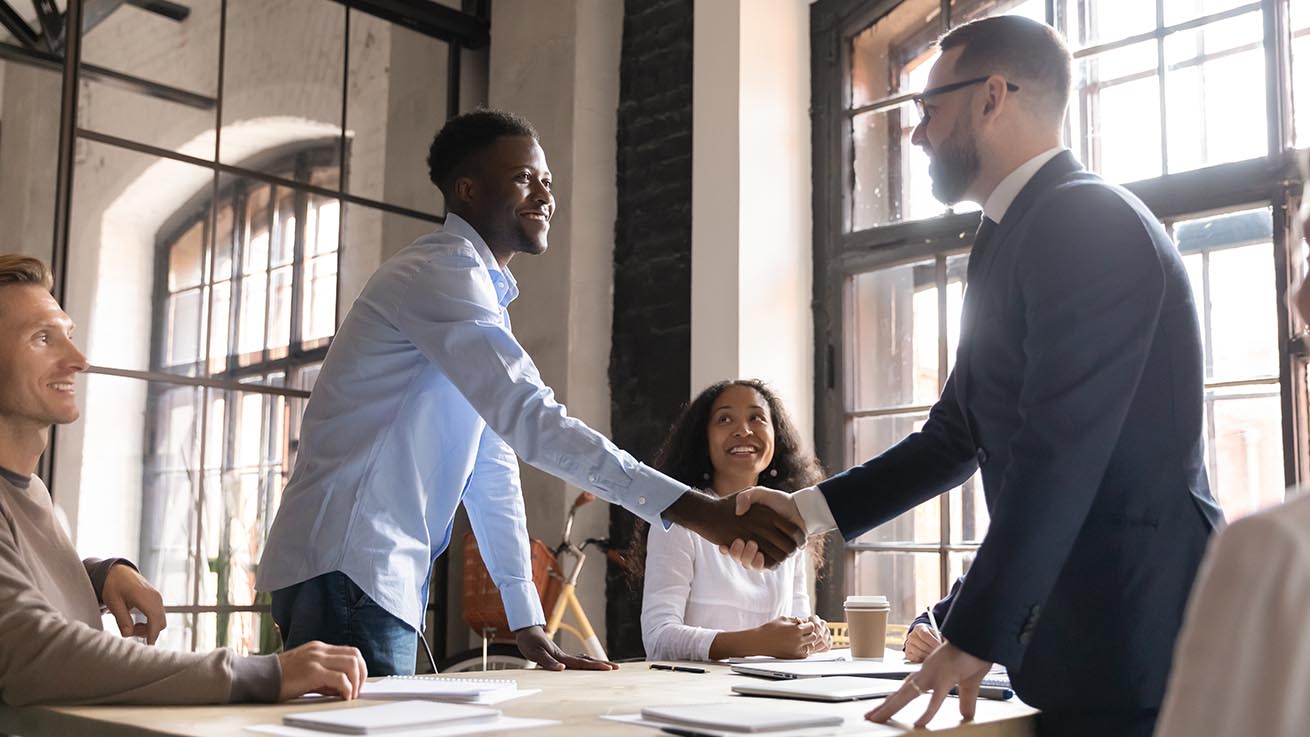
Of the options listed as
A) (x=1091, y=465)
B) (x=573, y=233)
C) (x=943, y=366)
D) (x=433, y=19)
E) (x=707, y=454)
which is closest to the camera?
(x=1091, y=465)

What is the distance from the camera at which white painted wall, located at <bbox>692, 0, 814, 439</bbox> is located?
422 centimetres

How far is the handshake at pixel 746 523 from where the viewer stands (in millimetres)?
1987

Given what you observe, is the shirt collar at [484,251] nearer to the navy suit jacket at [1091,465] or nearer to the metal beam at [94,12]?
the navy suit jacket at [1091,465]

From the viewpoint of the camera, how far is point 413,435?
203 centimetres

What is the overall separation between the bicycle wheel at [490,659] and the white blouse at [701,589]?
1.69 metres

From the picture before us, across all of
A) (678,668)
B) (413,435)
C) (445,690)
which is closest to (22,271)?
(413,435)

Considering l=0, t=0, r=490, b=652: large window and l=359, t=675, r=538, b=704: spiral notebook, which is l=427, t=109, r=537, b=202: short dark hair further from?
l=0, t=0, r=490, b=652: large window

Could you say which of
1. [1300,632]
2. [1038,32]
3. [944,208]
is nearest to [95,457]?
[944,208]

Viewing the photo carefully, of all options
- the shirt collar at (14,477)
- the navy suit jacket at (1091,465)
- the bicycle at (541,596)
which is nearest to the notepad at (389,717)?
the navy suit jacket at (1091,465)

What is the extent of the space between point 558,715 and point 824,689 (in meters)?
0.36

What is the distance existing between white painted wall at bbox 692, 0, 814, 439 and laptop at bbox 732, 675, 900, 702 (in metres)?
2.54

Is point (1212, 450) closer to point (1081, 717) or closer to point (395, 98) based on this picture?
point (1081, 717)

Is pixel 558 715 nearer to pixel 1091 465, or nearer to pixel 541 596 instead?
pixel 1091 465

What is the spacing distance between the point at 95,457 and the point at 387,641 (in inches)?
98.8
